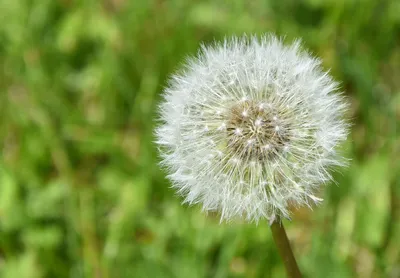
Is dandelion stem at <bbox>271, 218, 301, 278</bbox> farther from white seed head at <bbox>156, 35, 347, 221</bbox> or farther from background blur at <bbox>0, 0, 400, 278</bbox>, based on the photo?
background blur at <bbox>0, 0, 400, 278</bbox>

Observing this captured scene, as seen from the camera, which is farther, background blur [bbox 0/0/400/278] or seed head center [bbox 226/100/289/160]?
background blur [bbox 0/0/400/278]

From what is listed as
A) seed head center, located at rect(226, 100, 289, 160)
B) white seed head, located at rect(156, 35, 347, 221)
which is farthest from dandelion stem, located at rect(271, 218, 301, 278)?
seed head center, located at rect(226, 100, 289, 160)

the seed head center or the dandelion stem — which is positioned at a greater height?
the seed head center

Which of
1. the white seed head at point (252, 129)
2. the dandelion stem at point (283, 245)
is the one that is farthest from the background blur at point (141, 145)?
the white seed head at point (252, 129)

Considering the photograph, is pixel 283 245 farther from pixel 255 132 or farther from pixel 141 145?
pixel 141 145

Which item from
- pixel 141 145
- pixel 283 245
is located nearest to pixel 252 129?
pixel 283 245
